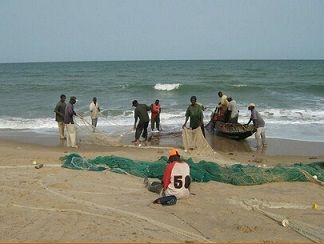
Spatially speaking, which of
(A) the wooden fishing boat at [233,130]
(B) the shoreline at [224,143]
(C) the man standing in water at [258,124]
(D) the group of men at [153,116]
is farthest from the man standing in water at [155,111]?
(C) the man standing in water at [258,124]

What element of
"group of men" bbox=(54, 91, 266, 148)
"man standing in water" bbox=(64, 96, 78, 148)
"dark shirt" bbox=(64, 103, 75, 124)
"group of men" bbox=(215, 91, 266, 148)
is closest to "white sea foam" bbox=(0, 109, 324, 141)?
"group of men" bbox=(54, 91, 266, 148)

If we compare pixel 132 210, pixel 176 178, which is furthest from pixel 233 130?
pixel 132 210

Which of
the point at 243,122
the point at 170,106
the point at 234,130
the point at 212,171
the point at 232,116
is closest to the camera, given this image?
the point at 212,171

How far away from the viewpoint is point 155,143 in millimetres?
14055

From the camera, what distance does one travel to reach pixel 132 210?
6.31m

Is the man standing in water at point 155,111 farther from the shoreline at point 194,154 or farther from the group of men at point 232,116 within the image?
the group of men at point 232,116

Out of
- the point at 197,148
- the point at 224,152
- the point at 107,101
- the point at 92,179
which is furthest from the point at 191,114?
the point at 107,101

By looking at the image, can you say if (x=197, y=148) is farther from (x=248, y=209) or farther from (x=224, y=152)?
(x=248, y=209)

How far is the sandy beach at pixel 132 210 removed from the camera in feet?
17.6

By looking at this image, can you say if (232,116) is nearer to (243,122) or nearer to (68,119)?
(243,122)

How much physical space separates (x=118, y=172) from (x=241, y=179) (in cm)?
259

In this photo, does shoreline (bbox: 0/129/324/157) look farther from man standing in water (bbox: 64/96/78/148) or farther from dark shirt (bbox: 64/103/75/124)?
dark shirt (bbox: 64/103/75/124)

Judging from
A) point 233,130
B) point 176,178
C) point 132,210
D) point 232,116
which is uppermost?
point 176,178

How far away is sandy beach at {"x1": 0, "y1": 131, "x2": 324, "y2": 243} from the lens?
5.38 m
